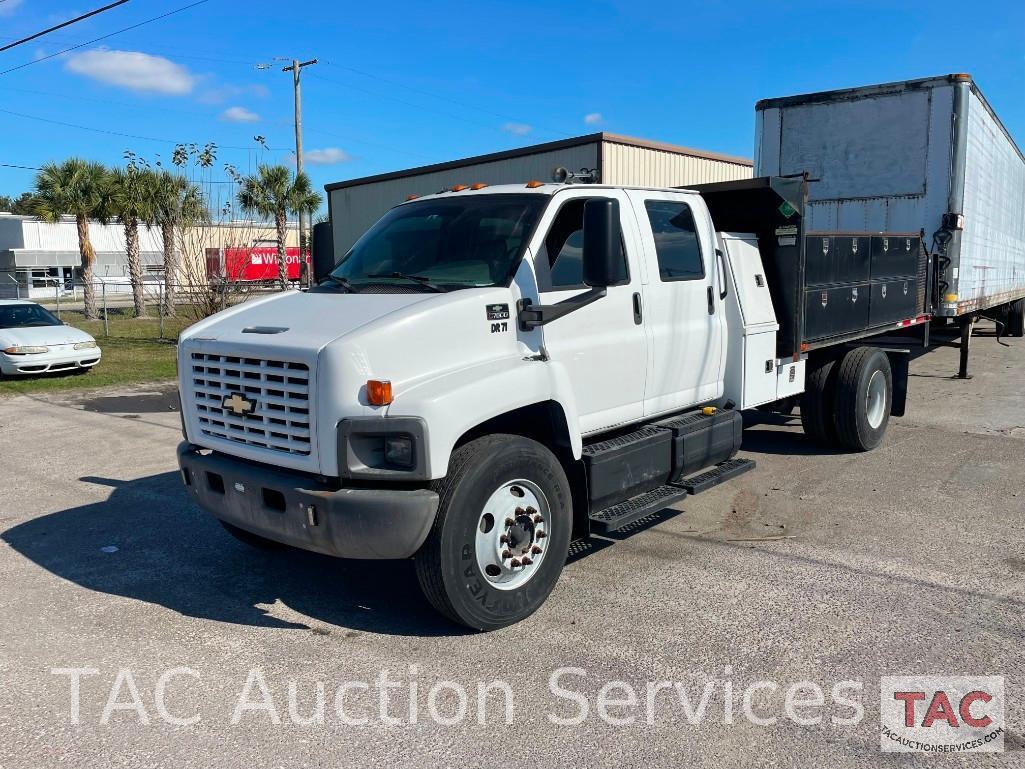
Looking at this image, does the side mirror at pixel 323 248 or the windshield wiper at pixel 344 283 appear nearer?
the windshield wiper at pixel 344 283

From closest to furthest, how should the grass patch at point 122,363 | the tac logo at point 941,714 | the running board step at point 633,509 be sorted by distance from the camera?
1. the tac logo at point 941,714
2. the running board step at point 633,509
3. the grass patch at point 122,363

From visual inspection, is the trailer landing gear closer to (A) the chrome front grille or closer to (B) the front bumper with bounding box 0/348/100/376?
(A) the chrome front grille

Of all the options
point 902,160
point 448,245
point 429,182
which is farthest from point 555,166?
point 448,245

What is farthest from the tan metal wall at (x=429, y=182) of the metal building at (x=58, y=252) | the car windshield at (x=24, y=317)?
the metal building at (x=58, y=252)

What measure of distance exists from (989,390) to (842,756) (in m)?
10.7

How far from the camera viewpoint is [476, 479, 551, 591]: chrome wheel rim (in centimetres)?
442

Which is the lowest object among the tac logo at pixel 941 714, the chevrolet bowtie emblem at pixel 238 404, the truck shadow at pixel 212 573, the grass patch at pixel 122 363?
the tac logo at pixel 941 714

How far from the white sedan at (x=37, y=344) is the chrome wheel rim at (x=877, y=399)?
1316cm

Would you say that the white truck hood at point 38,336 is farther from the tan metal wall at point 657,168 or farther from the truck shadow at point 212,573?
the tan metal wall at point 657,168

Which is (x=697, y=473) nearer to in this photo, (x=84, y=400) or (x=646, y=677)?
(x=646, y=677)

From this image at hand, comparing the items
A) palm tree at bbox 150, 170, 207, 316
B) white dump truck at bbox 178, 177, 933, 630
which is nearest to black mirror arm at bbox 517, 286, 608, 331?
white dump truck at bbox 178, 177, 933, 630

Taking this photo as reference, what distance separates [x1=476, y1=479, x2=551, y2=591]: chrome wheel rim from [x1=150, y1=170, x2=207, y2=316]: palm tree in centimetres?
1711

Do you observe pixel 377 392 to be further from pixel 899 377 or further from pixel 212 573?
pixel 899 377

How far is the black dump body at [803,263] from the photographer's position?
6.76m
